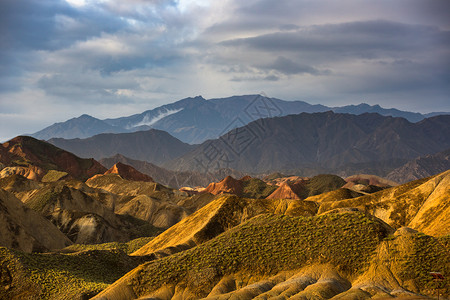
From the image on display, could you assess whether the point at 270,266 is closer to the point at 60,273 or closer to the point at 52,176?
the point at 60,273

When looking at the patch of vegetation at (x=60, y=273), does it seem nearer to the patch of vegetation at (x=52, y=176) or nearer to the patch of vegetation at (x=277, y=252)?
the patch of vegetation at (x=277, y=252)

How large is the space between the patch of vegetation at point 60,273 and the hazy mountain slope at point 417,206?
131 feet

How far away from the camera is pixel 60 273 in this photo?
52.9m

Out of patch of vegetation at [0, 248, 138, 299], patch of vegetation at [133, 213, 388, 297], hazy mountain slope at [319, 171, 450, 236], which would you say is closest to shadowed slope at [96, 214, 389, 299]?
patch of vegetation at [133, 213, 388, 297]

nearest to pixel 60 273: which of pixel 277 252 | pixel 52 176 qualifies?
pixel 277 252

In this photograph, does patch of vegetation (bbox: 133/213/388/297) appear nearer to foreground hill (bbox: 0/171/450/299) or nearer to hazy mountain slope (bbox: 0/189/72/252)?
foreground hill (bbox: 0/171/450/299)

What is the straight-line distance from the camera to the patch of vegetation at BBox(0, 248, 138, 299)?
163 feet

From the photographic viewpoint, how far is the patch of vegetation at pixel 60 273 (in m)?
49.6

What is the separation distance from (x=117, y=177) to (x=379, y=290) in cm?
15728

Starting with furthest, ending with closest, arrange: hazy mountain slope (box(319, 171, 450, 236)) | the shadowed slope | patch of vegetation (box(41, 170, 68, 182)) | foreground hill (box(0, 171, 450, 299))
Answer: patch of vegetation (box(41, 170, 68, 182)) < hazy mountain slope (box(319, 171, 450, 236)) < the shadowed slope < foreground hill (box(0, 171, 450, 299))

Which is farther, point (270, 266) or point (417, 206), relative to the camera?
point (417, 206)

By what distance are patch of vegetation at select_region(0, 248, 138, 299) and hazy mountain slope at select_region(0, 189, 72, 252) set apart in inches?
946

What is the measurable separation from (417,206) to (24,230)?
215ft

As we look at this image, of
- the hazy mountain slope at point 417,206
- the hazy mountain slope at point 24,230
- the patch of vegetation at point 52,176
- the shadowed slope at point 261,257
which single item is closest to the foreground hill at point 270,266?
the shadowed slope at point 261,257
